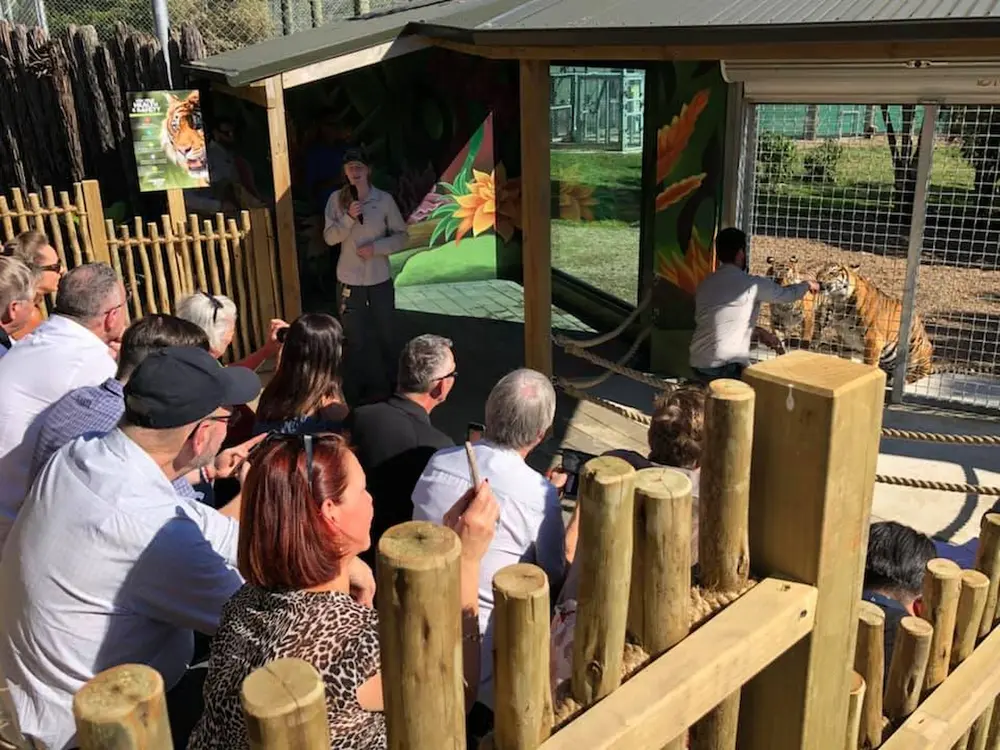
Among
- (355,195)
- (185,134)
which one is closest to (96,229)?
(185,134)

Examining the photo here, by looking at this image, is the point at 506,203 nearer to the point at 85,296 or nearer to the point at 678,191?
the point at 678,191

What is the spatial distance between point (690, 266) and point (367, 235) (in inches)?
101

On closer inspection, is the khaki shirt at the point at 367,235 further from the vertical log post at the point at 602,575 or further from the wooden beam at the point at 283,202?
the vertical log post at the point at 602,575

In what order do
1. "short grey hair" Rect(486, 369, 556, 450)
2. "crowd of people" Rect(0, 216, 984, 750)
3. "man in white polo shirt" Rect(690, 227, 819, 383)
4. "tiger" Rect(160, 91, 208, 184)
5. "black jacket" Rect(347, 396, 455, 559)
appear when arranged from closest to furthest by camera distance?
1. "crowd of people" Rect(0, 216, 984, 750)
2. "short grey hair" Rect(486, 369, 556, 450)
3. "black jacket" Rect(347, 396, 455, 559)
4. "man in white polo shirt" Rect(690, 227, 819, 383)
5. "tiger" Rect(160, 91, 208, 184)

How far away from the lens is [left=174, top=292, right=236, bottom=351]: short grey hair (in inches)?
165

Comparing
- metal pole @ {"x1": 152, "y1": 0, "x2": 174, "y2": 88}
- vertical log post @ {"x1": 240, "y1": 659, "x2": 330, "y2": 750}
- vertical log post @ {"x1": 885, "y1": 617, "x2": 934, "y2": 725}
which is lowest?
vertical log post @ {"x1": 885, "y1": 617, "x2": 934, "y2": 725}

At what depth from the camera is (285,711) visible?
106 cm

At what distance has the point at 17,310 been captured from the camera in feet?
13.5

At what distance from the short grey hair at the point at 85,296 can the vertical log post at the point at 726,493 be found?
2914 mm

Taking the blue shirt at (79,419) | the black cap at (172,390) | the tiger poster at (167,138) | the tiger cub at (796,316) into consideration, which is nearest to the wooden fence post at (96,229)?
the tiger poster at (167,138)

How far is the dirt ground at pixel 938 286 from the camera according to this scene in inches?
371

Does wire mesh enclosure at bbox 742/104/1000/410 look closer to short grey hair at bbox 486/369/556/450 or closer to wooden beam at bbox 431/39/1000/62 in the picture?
wooden beam at bbox 431/39/1000/62

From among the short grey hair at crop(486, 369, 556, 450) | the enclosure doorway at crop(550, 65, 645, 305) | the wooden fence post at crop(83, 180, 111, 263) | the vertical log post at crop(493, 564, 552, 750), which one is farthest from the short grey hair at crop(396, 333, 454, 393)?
the enclosure doorway at crop(550, 65, 645, 305)

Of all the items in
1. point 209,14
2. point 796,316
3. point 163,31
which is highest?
point 209,14
